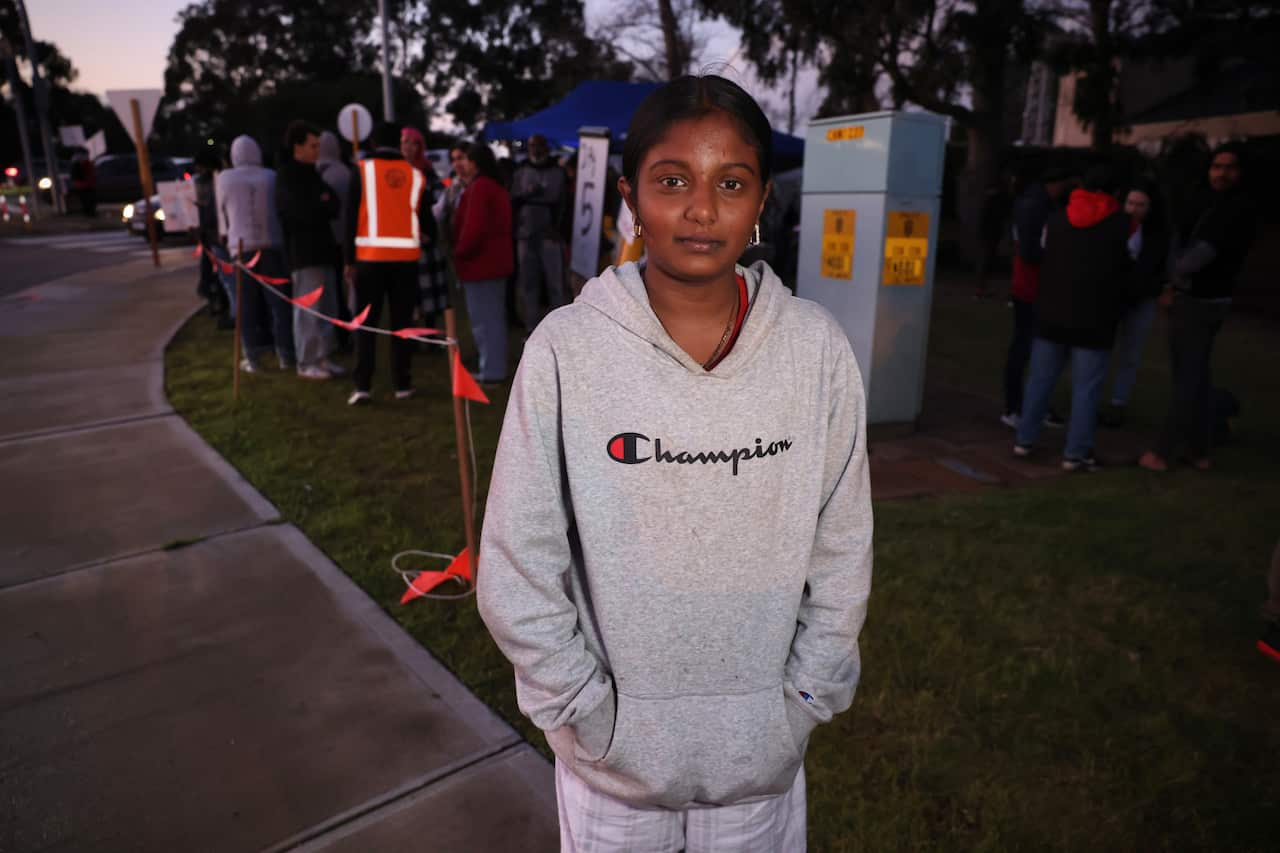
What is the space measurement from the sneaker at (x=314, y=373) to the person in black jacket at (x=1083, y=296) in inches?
223

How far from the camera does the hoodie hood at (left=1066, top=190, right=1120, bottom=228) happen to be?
5.01m

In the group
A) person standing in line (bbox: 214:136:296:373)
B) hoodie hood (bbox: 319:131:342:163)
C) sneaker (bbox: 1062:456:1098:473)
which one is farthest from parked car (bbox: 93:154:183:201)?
sneaker (bbox: 1062:456:1098:473)

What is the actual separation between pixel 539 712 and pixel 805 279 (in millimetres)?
5541

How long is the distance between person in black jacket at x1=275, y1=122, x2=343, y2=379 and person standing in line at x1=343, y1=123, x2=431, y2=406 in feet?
1.49

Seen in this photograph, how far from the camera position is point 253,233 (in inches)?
287

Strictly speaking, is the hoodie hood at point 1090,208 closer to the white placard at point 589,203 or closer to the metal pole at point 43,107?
the white placard at point 589,203

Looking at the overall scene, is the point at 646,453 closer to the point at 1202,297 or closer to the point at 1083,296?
the point at 1083,296

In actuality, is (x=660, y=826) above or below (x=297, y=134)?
below

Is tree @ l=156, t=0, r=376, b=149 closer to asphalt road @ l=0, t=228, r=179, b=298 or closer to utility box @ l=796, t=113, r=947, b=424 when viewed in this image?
asphalt road @ l=0, t=228, r=179, b=298

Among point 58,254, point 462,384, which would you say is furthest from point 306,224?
point 58,254

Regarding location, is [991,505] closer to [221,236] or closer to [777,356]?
[777,356]

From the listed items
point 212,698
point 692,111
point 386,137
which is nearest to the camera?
point 692,111

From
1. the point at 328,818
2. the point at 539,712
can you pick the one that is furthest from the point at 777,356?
the point at 328,818

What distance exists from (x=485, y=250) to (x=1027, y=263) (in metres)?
4.18
